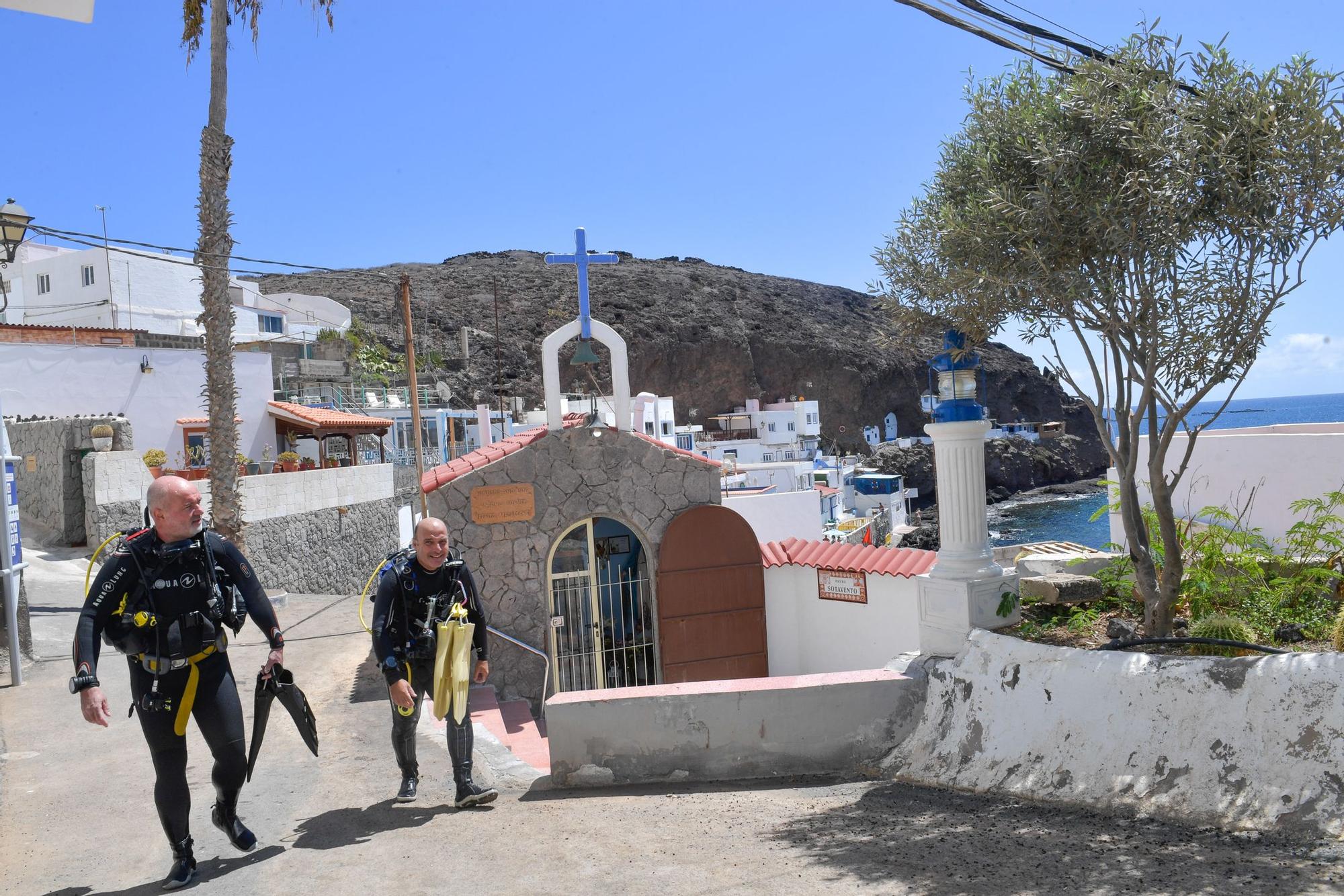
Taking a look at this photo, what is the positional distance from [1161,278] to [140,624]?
207 inches

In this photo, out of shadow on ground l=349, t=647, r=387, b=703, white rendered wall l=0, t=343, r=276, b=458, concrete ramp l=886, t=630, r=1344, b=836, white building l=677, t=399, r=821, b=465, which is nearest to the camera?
concrete ramp l=886, t=630, r=1344, b=836

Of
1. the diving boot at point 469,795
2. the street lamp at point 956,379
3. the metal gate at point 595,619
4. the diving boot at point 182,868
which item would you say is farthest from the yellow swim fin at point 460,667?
the metal gate at point 595,619

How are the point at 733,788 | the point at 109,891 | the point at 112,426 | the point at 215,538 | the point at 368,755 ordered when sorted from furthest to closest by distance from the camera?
the point at 112,426
the point at 368,755
the point at 733,788
the point at 215,538
the point at 109,891

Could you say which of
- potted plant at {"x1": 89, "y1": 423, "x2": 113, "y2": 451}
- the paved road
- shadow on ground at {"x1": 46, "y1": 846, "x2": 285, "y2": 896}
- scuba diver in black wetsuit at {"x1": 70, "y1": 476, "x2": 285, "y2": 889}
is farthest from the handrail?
potted plant at {"x1": 89, "y1": 423, "x2": 113, "y2": 451}

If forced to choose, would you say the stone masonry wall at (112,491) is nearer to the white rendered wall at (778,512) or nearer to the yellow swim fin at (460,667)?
the white rendered wall at (778,512)

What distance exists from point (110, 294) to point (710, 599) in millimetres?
32282

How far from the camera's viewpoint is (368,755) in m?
6.07

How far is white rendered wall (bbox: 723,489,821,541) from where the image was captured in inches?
769

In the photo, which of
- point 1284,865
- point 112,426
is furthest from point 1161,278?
point 112,426

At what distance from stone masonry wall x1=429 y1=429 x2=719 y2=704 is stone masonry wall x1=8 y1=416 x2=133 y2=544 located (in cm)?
978

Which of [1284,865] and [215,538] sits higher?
[215,538]

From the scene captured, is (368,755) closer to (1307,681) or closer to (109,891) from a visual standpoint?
(109,891)

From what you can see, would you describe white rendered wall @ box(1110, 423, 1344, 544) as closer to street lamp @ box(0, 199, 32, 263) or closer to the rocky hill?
street lamp @ box(0, 199, 32, 263)

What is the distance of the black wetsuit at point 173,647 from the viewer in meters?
3.79
